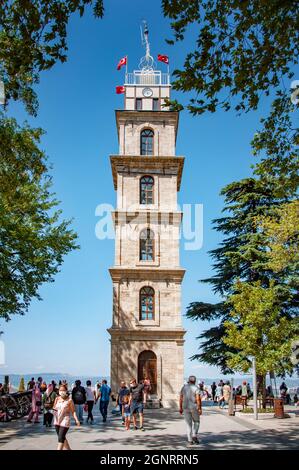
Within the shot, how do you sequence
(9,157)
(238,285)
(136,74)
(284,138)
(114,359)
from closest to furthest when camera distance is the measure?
(284,138) < (9,157) < (238,285) < (114,359) < (136,74)

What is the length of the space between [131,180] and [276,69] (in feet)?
75.0

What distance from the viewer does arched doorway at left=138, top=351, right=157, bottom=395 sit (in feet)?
93.8

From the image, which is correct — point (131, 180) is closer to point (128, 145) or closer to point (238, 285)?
point (128, 145)

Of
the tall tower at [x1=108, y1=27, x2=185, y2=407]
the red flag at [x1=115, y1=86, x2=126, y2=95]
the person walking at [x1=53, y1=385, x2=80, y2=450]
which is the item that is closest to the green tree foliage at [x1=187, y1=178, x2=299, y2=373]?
the tall tower at [x1=108, y1=27, x2=185, y2=407]

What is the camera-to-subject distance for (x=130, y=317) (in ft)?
96.6

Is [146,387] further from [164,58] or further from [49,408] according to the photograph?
[164,58]

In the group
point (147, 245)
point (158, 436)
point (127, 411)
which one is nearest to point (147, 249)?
point (147, 245)

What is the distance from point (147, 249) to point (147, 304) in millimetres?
3648

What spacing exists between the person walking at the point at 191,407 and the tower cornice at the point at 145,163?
70.3 ft

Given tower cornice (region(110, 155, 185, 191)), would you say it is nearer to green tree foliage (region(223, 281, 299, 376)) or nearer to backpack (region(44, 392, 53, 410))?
green tree foliage (region(223, 281, 299, 376))

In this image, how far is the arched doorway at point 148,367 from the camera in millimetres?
28578
